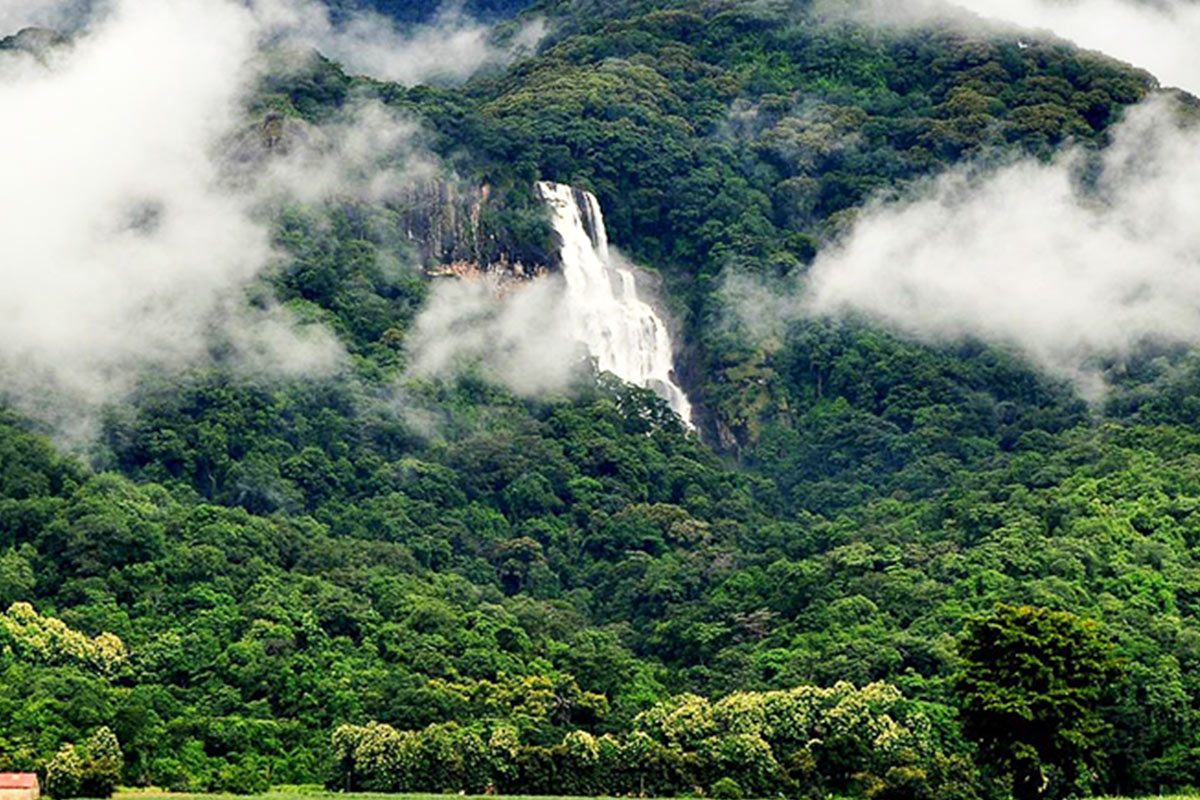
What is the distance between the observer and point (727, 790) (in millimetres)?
81500

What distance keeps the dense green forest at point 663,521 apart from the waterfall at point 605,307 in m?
2.14

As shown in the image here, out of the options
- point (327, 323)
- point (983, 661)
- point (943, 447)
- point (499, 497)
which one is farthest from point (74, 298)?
point (983, 661)

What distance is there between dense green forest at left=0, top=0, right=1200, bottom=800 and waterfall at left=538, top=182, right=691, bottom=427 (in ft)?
7.03

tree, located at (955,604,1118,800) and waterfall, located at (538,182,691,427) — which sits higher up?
waterfall, located at (538,182,691,427)

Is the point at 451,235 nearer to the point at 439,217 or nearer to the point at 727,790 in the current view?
the point at 439,217

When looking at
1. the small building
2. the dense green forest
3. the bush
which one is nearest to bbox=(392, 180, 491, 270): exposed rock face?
the dense green forest

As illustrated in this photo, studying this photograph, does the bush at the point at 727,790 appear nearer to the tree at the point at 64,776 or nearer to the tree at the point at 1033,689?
the tree at the point at 1033,689

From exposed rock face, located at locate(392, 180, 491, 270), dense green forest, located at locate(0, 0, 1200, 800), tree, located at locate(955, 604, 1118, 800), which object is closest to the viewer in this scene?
tree, located at locate(955, 604, 1118, 800)

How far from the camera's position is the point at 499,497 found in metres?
124

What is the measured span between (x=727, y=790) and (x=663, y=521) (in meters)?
41.7

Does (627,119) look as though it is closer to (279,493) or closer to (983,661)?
(279,493)

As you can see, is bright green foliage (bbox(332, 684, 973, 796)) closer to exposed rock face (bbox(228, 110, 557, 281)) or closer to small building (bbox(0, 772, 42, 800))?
small building (bbox(0, 772, 42, 800))

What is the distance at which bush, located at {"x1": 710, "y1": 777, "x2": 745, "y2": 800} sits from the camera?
81250mm

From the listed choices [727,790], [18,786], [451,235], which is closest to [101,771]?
[18,786]
